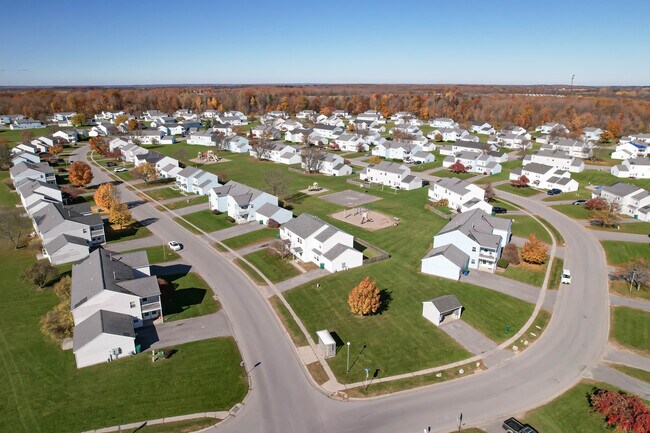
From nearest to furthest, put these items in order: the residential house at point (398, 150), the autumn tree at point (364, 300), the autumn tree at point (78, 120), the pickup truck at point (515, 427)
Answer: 1. the pickup truck at point (515, 427)
2. the autumn tree at point (364, 300)
3. the residential house at point (398, 150)
4. the autumn tree at point (78, 120)

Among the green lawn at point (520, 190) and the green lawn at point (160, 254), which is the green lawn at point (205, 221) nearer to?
the green lawn at point (160, 254)

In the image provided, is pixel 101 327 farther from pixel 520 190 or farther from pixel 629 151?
pixel 629 151

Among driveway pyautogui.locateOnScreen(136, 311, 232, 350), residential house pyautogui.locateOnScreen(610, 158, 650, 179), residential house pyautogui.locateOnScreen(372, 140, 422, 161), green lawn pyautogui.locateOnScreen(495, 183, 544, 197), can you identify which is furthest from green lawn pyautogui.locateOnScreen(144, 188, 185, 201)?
residential house pyautogui.locateOnScreen(610, 158, 650, 179)

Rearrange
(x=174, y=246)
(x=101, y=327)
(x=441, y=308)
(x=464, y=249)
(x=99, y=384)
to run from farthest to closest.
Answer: (x=174, y=246), (x=464, y=249), (x=441, y=308), (x=101, y=327), (x=99, y=384)

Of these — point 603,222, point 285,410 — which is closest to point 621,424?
point 285,410

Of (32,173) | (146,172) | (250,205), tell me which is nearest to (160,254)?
(250,205)

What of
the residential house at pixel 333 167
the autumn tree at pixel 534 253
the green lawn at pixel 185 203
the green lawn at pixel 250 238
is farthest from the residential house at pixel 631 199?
the green lawn at pixel 185 203
